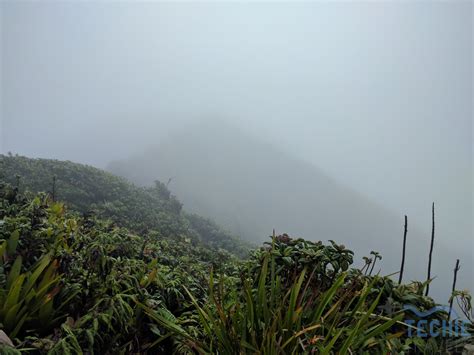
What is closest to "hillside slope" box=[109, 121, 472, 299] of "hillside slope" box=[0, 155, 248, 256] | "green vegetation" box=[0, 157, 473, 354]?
"hillside slope" box=[0, 155, 248, 256]

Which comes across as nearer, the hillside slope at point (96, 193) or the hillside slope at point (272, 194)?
the hillside slope at point (96, 193)

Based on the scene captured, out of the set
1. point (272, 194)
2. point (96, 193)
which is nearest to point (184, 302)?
point (96, 193)

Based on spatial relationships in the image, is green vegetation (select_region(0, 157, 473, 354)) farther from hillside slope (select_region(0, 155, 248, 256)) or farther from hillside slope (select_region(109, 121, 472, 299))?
hillside slope (select_region(109, 121, 472, 299))

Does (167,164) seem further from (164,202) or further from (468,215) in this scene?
(468,215)

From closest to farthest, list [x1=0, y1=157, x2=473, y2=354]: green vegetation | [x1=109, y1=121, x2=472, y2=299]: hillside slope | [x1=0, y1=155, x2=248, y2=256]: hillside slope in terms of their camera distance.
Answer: [x1=0, y1=157, x2=473, y2=354]: green vegetation < [x1=0, y1=155, x2=248, y2=256]: hillside slope < [x1=109, y1=121, x2=472, y2=299]: hillside slope

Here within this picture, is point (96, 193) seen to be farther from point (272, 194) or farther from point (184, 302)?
point (272, 194)

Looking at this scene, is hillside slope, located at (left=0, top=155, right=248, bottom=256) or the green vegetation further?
hillside slope, located at (left=0, top=155, right=248, bottom=256)

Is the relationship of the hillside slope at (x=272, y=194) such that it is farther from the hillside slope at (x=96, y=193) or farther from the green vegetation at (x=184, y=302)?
the green vegetation at (x=184, y=302)

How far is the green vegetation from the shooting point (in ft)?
6.97

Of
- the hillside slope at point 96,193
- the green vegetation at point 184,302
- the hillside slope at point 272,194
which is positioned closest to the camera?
the green vegetation at point 184,302

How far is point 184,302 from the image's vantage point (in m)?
2.92

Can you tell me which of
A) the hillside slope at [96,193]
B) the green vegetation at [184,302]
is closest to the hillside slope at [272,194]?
the hillside slope at [96,193]

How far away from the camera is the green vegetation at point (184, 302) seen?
2123 millimetres

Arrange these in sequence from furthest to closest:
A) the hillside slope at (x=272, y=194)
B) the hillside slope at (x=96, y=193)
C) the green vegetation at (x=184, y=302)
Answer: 1. the hillside slope at (x=272, y=194)
2. the hillside slope at (x=96, y=193)
3. the green vegetation at (x=184, y=302)
